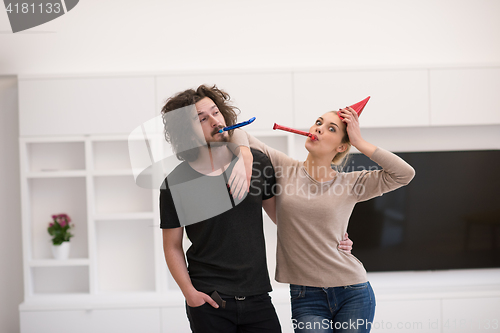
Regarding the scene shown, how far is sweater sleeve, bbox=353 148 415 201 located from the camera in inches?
50.3

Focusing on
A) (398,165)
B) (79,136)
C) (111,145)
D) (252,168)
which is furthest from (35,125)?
(398,165)

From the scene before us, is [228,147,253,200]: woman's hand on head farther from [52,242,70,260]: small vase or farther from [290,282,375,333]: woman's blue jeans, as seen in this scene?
[52,242,70,260]: small vase

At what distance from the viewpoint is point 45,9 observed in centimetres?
275

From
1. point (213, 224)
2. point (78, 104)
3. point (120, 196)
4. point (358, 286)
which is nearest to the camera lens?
point (213, 224)

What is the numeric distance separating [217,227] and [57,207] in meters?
1.95

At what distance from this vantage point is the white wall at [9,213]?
271cm

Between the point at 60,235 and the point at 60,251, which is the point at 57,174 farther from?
the point at 60,251

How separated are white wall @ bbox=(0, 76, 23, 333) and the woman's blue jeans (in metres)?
2.30

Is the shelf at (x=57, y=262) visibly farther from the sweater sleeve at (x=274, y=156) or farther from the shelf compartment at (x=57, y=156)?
the sweater sleeve at (x=274, y=156)

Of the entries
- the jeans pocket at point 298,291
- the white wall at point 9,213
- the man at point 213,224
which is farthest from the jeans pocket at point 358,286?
the white wall at point 9,213

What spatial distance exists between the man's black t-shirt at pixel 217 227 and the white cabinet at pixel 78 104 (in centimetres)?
147

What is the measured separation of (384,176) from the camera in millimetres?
1325

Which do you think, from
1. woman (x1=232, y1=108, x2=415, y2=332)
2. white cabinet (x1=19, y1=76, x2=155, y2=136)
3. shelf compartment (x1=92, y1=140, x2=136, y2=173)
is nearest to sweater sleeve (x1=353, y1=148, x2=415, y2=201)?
woman (x1=232, y1=108, x2=415, y2=332)

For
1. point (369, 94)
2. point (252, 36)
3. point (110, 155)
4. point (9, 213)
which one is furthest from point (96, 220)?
point (369, 94)
